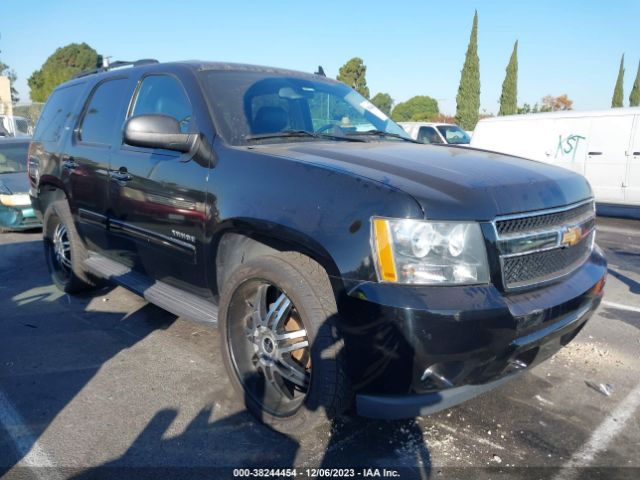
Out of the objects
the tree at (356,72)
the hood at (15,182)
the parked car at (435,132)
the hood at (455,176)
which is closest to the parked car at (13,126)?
the hood at (15,182)

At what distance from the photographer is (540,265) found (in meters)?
2.55

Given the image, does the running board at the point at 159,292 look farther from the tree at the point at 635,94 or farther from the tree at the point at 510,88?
the tree at the point at 635,94

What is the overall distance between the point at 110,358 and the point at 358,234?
7.71 feet

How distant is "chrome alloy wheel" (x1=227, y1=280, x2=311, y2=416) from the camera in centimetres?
274

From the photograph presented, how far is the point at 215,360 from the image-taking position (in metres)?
3.71

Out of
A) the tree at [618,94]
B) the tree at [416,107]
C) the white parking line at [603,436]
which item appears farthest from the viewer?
the tree at [416,107]

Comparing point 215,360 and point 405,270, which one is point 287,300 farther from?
point 215,360

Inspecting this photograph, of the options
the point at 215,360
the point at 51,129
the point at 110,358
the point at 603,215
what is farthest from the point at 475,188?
the point at 603,215

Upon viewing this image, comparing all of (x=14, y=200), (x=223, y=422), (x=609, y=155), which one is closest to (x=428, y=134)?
(x=609, y=155)

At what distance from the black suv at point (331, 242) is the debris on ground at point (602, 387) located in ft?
2.26

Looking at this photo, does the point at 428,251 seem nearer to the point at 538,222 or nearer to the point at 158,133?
the point at 538,222

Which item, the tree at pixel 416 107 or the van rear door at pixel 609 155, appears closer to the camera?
the van rear door at pixel 609 155

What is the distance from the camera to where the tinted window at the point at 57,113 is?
16.2 ft

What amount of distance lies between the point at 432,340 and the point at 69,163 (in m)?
3.70
